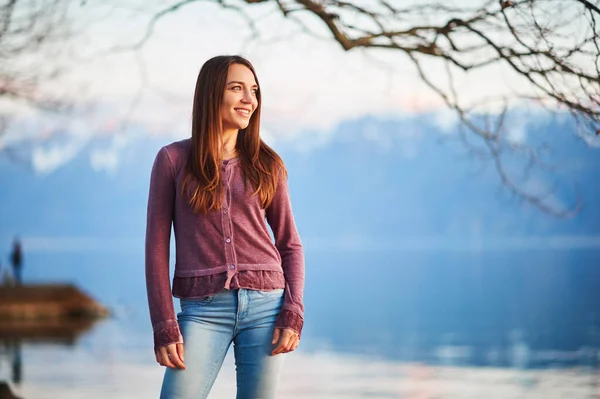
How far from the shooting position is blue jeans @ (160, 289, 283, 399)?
2.91 metres

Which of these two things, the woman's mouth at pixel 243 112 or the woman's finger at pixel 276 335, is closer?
the woman's finger at pixel 276 335

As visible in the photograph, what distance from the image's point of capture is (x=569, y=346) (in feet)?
65.2

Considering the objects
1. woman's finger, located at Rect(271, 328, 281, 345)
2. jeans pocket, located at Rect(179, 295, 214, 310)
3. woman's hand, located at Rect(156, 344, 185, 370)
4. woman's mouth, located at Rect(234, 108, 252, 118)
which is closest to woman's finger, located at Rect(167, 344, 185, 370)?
woman's hand, located at Rect(156, 344, 185, 370)

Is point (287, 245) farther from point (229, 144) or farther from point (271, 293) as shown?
point (229, 144)

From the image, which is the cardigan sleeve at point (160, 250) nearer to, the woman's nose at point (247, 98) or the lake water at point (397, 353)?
the woman's nose at point (247, 98)

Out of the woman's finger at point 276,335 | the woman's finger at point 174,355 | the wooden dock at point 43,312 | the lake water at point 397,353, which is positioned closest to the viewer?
the woman's finger at point 174,355

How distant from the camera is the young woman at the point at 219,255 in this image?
9.62 ft

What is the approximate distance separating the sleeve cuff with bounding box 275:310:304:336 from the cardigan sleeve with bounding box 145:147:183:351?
0.97 feet

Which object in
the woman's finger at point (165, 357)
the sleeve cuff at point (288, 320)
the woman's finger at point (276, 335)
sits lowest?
the woman's finger at point (165, 357)

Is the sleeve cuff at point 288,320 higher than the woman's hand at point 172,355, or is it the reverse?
the sleeve cuff at point 288,320

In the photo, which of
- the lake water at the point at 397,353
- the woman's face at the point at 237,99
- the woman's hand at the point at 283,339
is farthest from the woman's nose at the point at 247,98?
the lake water at the point at 397,353

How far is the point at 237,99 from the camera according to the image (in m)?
3.08

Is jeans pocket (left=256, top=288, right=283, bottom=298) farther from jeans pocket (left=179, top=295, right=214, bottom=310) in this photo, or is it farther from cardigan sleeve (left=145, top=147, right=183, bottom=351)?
cardigan sleeve (left=145, top=147, right=183, bottom=351)

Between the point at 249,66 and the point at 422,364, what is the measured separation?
13717 mm
